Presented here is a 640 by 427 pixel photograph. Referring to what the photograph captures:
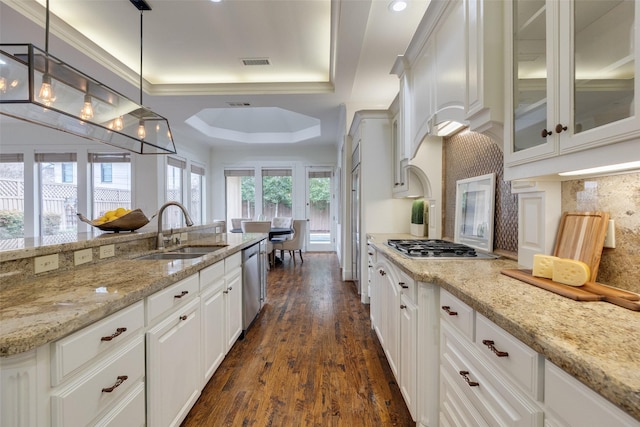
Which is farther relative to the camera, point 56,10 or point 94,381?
point 56,10

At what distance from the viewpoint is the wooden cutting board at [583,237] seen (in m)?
1.11

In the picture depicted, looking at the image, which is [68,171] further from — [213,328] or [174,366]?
[174,366]

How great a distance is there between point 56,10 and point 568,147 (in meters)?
4.14

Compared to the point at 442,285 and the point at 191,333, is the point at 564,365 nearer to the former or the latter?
the point at 442,285

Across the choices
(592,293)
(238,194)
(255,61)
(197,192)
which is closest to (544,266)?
(592,293)

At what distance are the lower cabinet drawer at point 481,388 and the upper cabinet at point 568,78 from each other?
694mm

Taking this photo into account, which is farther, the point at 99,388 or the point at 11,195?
the point at 11,195

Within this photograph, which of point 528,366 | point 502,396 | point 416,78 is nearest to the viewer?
point 528,366

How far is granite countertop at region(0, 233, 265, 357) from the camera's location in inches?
30.8

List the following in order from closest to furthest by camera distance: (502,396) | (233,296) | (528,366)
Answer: (528,366)
(502,396)
(233,296)

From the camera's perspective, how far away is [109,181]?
229 inches

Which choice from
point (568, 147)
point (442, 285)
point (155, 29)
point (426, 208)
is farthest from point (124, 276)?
point (155, 29)

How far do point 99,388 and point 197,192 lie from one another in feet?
22.3

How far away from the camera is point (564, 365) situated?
64cm
